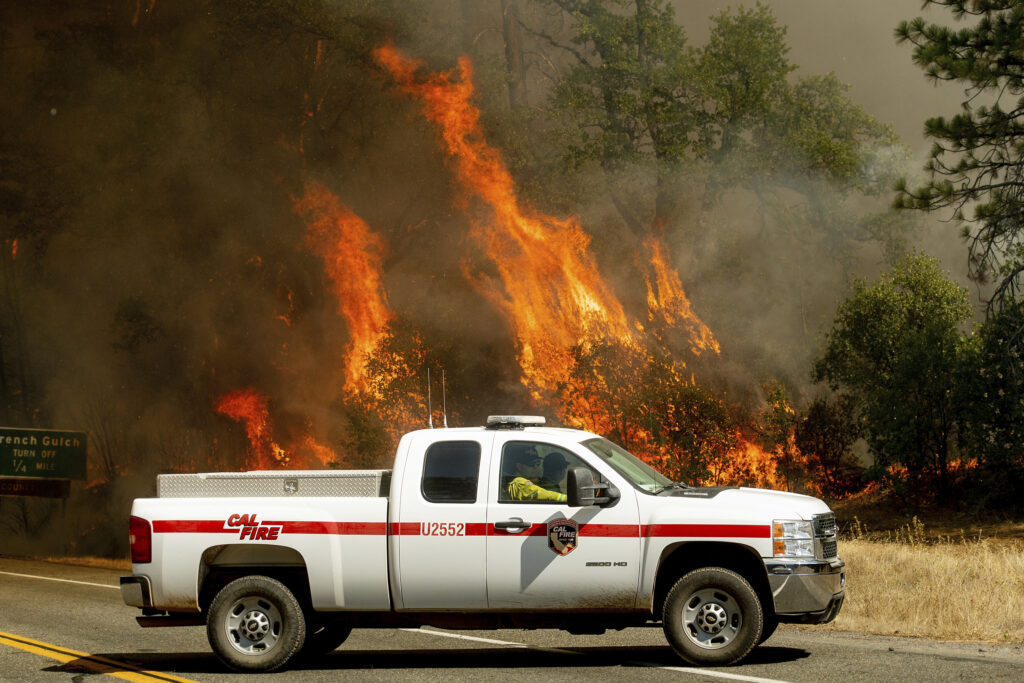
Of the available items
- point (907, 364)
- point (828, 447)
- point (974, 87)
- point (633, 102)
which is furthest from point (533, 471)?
point (633, 102)

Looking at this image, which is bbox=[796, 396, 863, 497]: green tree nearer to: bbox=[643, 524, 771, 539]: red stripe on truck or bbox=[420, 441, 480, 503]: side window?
bbox=[643, 524, 771, 539]: red stripe on truck

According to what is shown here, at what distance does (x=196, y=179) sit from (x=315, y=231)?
25.7 ft

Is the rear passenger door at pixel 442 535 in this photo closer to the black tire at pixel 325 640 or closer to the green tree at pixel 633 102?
the black tire at pixel 325 640

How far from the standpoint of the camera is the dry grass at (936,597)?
41.7 feet

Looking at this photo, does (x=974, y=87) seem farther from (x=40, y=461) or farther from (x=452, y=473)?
(x=40, y=461)

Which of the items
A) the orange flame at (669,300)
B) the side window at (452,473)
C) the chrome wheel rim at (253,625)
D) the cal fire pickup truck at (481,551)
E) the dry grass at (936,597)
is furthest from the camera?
the orange flame at (669,300)

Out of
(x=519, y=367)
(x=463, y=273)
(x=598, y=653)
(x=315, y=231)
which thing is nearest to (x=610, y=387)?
(x=519, y=367)

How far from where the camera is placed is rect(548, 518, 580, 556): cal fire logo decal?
33.8 feet

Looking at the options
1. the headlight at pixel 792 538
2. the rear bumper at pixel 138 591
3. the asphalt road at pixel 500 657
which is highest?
the headlight at pixel 792 538

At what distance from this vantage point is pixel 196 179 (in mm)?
49875

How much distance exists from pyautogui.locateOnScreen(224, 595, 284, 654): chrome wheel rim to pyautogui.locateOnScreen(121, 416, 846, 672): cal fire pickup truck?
0.01 meters

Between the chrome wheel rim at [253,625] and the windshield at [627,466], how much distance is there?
344 cm

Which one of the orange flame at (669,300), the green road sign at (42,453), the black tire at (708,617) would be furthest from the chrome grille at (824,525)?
the green road sign at (42,453)

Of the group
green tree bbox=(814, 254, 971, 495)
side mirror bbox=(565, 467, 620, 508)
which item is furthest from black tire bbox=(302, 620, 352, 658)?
green tree bbox=(814, 254, 971, 495)
